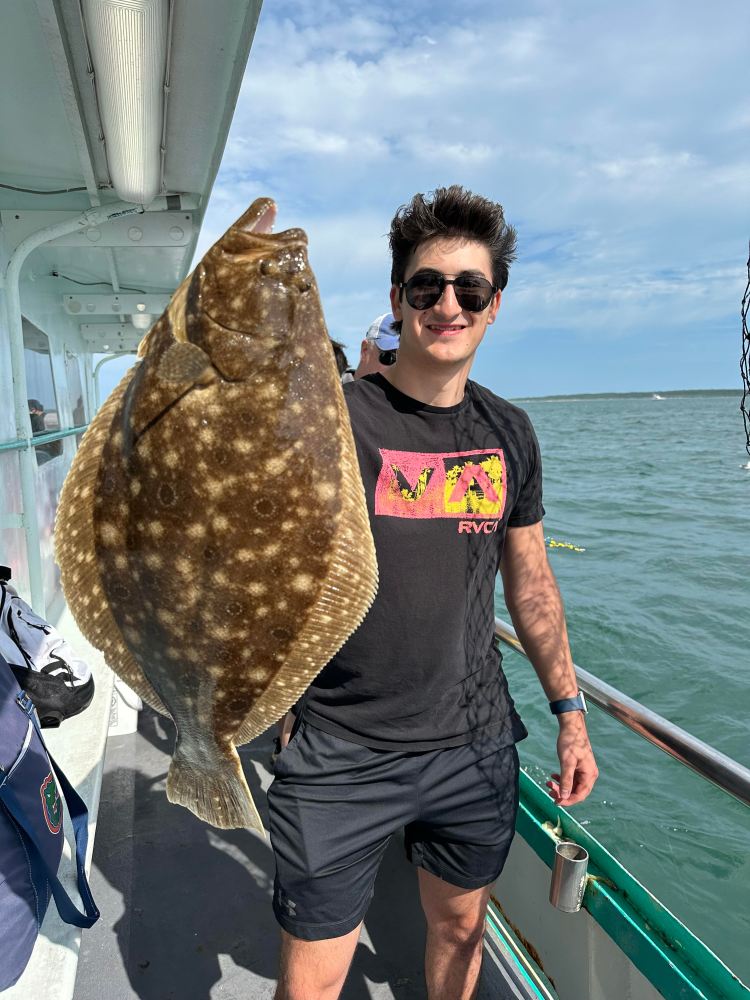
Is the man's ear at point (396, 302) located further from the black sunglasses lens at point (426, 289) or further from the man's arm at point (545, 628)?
the man's arm at point (545, 628)

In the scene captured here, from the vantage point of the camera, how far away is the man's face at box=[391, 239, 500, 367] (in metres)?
1.67

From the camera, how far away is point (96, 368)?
1189cm

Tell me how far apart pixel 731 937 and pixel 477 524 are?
5011 millimetres

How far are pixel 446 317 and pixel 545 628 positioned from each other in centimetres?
101

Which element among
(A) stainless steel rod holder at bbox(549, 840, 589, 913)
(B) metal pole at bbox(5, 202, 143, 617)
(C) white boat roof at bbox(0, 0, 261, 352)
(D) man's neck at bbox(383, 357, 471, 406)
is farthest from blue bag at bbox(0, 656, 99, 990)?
(B) metal pole at bbox(5, 202, 143, 617)

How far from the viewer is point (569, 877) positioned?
87.5 inches

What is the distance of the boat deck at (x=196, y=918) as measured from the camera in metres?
2.49

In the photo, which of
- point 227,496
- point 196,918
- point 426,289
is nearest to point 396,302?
point 426,289

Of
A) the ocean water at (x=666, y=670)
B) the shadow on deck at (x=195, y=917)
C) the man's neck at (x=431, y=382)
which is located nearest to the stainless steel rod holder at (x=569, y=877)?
the shadow on deck at (x=195, y=917)

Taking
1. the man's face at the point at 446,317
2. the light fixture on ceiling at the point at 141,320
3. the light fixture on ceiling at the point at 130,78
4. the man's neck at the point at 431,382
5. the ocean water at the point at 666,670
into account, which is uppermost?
the light fixture on ceiling at the point at 130,78

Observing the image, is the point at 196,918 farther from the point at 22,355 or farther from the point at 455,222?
the point at 22,355

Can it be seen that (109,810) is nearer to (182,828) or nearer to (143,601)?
(182,828)

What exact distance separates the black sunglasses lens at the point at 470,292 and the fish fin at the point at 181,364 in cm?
74

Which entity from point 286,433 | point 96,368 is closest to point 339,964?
point 286,433
